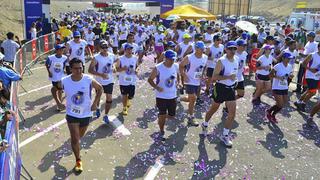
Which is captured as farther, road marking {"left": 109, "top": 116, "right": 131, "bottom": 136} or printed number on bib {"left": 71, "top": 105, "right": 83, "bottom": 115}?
road marking {"left": 109, "top": 116, "right": 131, "bottom": 136}

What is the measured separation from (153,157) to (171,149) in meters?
0.53

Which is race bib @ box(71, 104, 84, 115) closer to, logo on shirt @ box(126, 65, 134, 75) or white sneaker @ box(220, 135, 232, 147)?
logo on shirt @ box(126, 65, 134, 75)

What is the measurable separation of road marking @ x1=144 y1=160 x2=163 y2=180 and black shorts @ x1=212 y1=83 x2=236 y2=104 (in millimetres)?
1834

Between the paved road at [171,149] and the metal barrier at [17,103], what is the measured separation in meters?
0.73

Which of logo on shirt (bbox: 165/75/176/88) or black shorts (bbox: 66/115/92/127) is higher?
logo on shirt (bbox: 165/75/176/88)

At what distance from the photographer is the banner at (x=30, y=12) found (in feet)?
77.0

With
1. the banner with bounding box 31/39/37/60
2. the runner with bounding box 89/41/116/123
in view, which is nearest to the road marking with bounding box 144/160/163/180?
the runner with bounding box 89/41/116/123

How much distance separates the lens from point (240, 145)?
768 cm

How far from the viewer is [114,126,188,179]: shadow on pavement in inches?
245

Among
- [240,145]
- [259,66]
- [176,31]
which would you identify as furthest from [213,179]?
[176,31]

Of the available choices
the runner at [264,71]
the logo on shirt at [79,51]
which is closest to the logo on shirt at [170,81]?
the runner at [264,71]

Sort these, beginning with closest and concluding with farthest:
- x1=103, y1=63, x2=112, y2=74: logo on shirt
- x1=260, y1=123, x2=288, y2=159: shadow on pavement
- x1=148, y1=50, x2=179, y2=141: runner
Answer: x1=148, y1=50, x2=179, y2=141: runner → x1=260, y1=123, x2=288, y2=159: shadow on pavement → x1=103, y1=63, x2=112, y2=74: logo on shirt

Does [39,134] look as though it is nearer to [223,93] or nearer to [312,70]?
[223,93]

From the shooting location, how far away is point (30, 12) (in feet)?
77.6
